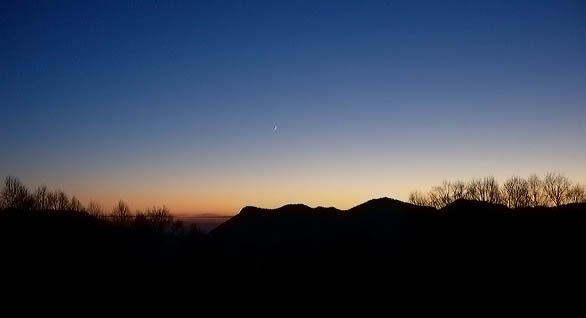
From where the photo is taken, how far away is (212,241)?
42.2m

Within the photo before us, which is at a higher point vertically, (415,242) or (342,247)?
(415,242)

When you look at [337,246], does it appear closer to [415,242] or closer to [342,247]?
[342,247]

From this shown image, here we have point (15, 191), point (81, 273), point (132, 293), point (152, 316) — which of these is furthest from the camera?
point (15, 191)

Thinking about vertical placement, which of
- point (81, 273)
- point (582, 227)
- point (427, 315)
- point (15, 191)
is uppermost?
point (15, 191)

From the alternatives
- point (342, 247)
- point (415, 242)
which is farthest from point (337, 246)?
point (415, 242)

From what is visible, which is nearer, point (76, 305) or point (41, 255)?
point (76, 305)

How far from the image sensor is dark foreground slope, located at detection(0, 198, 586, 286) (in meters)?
32.0

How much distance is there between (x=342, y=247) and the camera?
37.3 m

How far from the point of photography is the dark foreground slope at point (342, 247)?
32000 millimetres

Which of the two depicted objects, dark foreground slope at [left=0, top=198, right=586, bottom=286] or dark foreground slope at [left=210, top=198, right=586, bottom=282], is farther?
dark foreground slope at [left=0, top=198, right=586, bottom=286]

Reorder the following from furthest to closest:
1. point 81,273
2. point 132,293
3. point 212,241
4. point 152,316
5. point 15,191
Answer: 1. point 15,191
2. point 212,241
3. point 81,273
4. point 132,293
5. point 152,316

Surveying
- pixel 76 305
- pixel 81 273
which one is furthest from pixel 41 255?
pixel 76 305

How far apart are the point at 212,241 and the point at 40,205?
36611 mm

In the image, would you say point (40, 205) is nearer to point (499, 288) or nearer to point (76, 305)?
point (76, 305)
